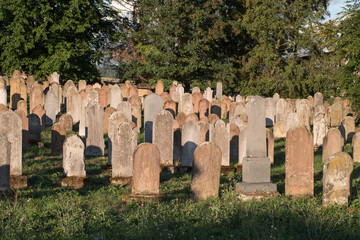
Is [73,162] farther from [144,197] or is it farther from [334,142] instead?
[334,142]

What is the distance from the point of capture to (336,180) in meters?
7.66

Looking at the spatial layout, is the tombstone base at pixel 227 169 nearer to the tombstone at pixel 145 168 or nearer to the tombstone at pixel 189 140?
the tombstone at pixel 189 140

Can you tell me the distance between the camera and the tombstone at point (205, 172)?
821 cm

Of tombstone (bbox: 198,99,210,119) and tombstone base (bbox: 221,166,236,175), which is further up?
tombstone (bbox: 198,99,210,119)

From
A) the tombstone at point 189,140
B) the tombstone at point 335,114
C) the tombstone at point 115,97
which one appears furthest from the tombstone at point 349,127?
the tombstone at point 115,97

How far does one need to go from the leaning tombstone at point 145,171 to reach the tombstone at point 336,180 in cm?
288

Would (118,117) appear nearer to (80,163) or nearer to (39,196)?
(80,163)

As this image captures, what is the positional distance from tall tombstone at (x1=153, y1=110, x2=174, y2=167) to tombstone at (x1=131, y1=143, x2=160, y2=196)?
3065 mm

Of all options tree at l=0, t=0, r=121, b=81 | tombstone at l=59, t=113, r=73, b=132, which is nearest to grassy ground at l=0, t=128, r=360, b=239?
tombstone at l=59, t=113, r=73, b=132

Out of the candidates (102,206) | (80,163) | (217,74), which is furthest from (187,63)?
(102,206)

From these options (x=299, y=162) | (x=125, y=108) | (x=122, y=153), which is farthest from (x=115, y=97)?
(x=299, y=162)

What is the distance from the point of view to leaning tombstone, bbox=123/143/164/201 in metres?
8.06

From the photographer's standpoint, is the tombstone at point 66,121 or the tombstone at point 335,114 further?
the tombstone at point 335,114

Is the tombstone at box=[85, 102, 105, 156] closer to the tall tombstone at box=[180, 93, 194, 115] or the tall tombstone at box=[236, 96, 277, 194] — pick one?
the tall tombstone at box=[236, 96, 277, 194]
